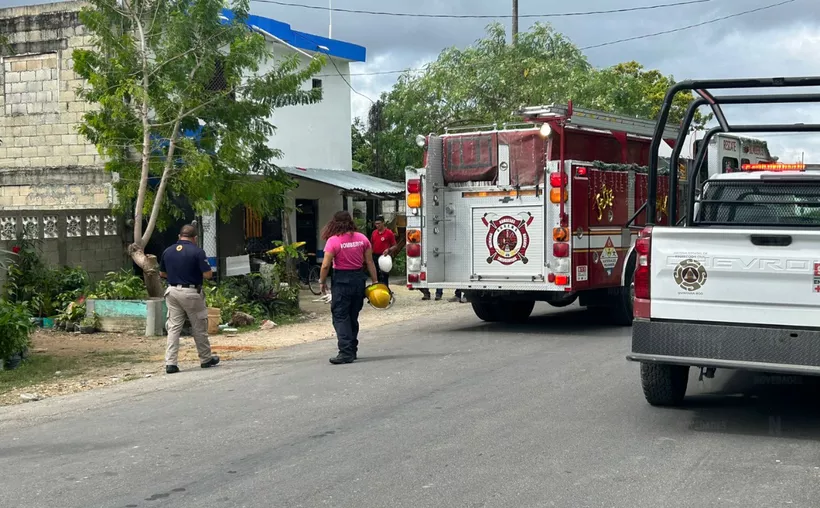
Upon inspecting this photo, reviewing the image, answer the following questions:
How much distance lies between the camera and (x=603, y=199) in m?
13.9

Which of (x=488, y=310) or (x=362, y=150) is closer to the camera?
(x=488, y=310)

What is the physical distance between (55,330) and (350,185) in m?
9.48

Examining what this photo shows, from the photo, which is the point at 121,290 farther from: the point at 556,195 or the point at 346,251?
the point at 556,195

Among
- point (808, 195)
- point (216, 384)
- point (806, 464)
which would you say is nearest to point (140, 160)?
point (216, 384)

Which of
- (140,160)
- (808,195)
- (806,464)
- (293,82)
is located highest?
(293,82)

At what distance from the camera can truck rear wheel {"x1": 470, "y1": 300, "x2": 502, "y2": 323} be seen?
49.2 ft

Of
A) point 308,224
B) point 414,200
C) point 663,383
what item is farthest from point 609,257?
point 308,224

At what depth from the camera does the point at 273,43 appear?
2394 centimetres

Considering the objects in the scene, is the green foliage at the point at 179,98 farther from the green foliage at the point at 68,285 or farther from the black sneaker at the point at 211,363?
the black sneaker at the point at 211,363

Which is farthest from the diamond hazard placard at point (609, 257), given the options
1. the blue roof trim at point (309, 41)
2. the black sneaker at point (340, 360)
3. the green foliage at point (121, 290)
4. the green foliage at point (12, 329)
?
the blue roof trim at point (309, 41)

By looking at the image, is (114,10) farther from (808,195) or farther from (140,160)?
(808,195)

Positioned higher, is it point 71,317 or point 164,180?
point 164,180

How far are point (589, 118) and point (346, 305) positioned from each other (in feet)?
15.8

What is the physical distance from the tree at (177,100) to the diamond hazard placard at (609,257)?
5.33 meters
